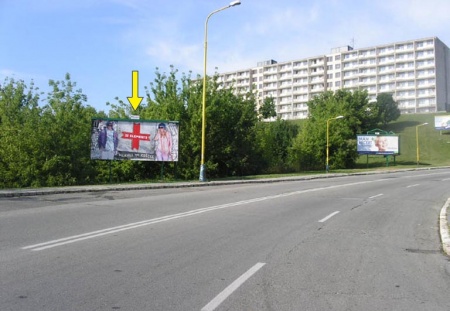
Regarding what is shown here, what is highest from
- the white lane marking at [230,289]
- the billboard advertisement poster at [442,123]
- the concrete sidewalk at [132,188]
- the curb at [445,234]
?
the billboard advertisement poster at [442,123]

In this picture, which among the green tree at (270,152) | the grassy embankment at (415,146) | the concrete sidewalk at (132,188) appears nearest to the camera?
the concrete sidewalk at (132,188)

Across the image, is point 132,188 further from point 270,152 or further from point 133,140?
point 270,152

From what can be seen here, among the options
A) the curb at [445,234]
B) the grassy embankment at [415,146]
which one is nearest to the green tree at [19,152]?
the curb at [445,234]

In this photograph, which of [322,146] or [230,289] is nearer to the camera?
[230,289]

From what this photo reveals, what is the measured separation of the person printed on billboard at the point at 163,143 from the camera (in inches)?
1104

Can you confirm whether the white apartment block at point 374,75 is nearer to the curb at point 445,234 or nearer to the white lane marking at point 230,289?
the curb at point 445,234

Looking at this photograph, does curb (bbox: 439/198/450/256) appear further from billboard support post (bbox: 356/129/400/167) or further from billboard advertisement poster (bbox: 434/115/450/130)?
billboard advertisement poster (bbox: 434/115/450/130)

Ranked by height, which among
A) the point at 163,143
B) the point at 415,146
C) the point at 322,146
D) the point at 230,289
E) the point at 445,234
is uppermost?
the point at 415,146

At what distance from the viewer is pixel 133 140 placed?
27406 millimetres

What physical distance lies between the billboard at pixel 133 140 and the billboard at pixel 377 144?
152 ft

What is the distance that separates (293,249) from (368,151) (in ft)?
207

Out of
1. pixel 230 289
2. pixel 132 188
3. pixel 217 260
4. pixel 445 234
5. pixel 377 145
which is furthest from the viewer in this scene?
pixel 377 145

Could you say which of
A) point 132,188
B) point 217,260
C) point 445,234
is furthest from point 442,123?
point 217,260

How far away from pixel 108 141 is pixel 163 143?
11.4 feet
